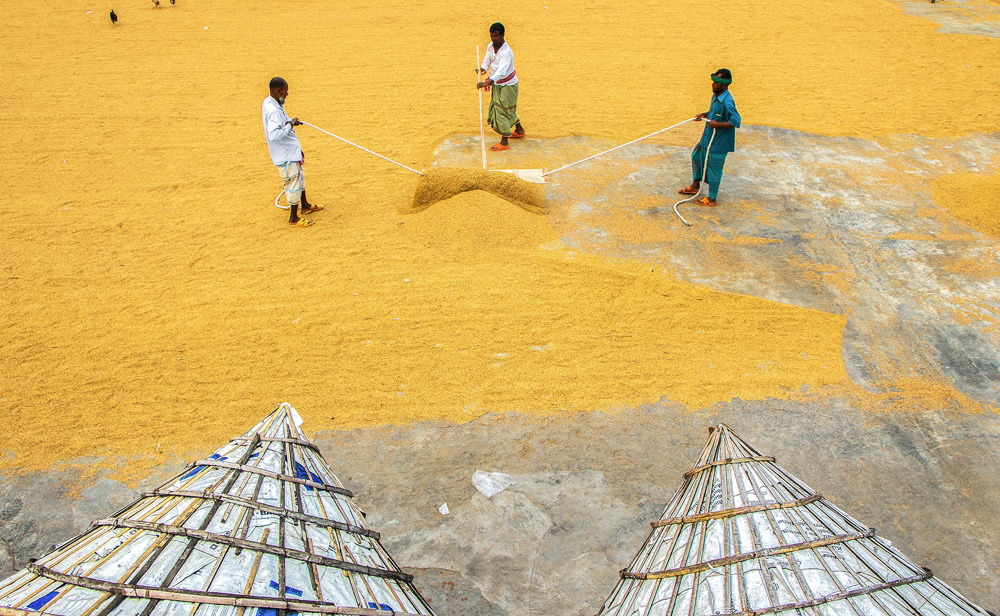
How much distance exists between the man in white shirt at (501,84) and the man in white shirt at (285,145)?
278 cm

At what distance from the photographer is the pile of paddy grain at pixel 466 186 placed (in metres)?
7.73

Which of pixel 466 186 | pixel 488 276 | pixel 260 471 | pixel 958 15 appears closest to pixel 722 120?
pixel 466 186

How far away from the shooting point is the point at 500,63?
8891mm

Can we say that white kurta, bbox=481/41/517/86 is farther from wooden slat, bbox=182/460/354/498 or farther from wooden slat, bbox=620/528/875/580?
wooden slat, bbox=620/528/875/580

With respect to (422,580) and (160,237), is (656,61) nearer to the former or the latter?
(160,237)

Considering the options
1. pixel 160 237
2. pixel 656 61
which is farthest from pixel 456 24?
pixel 160 237

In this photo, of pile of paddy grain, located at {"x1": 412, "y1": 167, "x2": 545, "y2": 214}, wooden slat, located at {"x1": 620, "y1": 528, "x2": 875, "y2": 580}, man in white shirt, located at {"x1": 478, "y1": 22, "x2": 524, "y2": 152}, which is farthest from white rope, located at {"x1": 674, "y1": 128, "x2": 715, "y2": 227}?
wooden slat, located at {"x1": 620, "y1": 528, "x2": 875, "y2": 580}

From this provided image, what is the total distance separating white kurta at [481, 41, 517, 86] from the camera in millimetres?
8859

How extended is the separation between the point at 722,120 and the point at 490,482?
531 centimetres

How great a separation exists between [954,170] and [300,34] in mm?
12415

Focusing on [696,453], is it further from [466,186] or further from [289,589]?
[466,186]

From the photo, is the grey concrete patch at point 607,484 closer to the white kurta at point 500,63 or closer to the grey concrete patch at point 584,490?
the grey concrete patch at point 584,490

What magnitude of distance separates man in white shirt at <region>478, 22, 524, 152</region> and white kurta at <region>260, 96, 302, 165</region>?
280 centimetres

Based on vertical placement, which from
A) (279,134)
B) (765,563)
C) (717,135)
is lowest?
(765,563)
